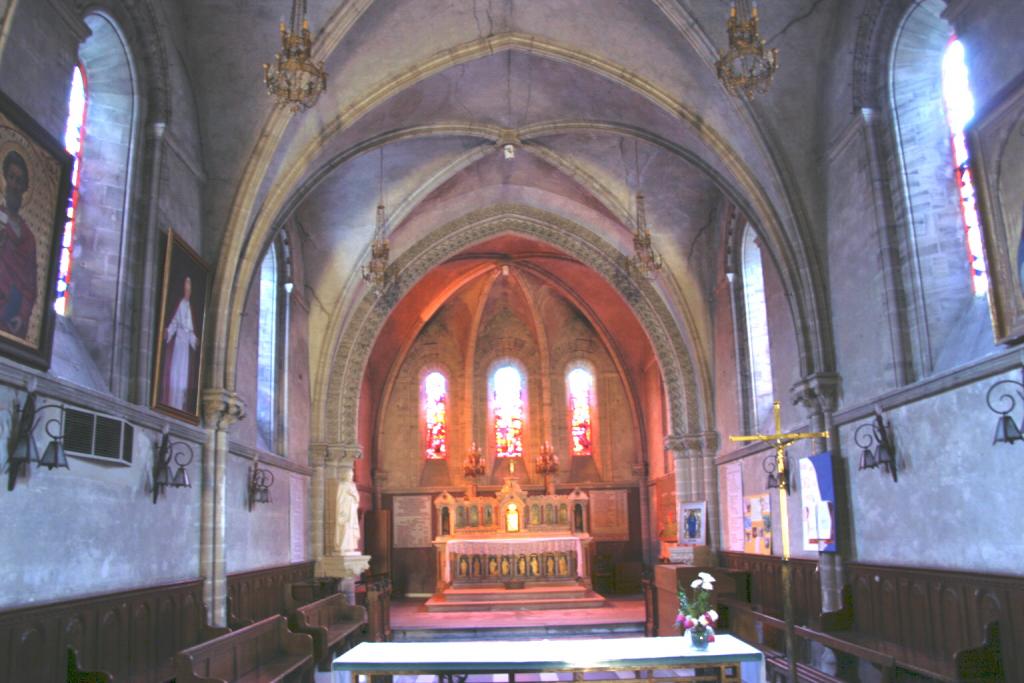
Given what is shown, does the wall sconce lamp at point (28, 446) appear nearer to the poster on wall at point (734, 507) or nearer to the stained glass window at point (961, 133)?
the stained glass window at point (961, 133)

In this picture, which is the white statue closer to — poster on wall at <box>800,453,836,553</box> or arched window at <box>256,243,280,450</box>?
arched window at <box>256,243,280,450</box>

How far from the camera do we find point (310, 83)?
8.61m

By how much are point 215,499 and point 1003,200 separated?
10.3 metres

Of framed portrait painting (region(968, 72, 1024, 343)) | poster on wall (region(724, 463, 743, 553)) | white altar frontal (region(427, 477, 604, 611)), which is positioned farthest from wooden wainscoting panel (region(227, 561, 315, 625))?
framed portrait painting (region(968, 72, 1024, 343))

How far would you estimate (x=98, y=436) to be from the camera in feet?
30.2

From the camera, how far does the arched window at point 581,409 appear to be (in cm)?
2900

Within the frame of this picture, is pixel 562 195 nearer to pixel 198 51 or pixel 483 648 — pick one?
pixel 198 51

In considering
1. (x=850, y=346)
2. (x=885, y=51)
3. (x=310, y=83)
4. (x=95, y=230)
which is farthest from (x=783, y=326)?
(x=95, y=230)

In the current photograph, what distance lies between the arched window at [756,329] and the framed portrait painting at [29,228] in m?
12.2

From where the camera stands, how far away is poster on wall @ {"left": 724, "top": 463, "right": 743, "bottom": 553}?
1772cm

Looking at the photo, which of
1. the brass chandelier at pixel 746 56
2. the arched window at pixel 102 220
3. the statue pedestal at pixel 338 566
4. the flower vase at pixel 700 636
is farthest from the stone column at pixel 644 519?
the brass chandelier at pixel 746 56

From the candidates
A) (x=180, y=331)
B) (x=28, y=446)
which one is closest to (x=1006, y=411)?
(x=28, y=446)

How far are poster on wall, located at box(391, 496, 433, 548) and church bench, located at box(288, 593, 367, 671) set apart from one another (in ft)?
35.4

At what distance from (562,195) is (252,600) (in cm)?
1124
